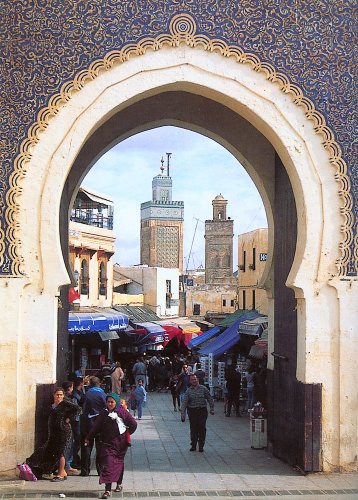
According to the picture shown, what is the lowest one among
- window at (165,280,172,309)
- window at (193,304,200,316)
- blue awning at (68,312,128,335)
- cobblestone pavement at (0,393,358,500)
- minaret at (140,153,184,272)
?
cobblestone pavement at (0,393,358,500)

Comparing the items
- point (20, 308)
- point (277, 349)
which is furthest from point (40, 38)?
point (277, 349)

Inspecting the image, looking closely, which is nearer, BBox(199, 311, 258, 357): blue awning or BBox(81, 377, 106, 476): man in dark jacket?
BBox(81, 377, 106, 476): man in dark jacket

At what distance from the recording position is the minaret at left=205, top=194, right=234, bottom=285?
5225 cm

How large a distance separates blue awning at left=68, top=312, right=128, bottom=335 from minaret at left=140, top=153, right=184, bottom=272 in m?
42.6

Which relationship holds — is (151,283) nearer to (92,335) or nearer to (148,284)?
(148,284)

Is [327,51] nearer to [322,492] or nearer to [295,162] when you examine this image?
[295,162]

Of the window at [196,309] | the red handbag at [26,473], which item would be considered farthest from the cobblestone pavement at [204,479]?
the window at [196,309]

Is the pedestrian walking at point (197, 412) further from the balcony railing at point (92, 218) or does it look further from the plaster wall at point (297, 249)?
the balcony railing at point (92, 218)

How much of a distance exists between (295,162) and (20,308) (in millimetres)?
3154

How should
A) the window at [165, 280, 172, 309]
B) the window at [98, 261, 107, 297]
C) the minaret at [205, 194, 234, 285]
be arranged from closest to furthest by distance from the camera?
the window at [98, 261, 107, 297], the window at [165, 280, 172, 309], the minaret at [205, 194, 234, 285]

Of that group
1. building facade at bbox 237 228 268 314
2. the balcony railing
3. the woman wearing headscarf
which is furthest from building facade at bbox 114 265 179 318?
the woman wearing headscarf

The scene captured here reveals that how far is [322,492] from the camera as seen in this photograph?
24.4 ft

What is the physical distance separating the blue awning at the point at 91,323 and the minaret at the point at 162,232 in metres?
42.6

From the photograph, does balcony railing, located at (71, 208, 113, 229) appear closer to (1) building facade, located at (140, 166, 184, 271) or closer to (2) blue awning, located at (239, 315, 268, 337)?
(2) blue awning, located at (239, 315, 268, 337)
